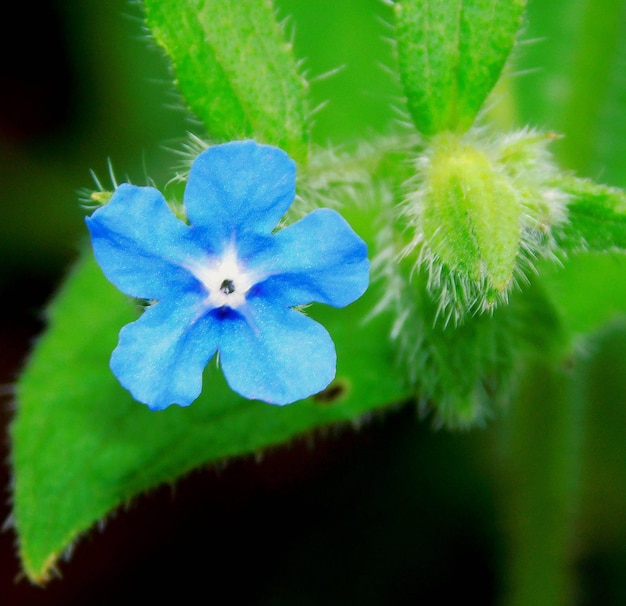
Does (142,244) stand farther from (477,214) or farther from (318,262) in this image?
(477,214)

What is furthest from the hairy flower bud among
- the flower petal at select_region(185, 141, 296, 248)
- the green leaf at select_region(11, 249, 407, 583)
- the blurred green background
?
the blurred green background

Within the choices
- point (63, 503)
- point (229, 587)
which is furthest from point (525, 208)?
point (229, 587)

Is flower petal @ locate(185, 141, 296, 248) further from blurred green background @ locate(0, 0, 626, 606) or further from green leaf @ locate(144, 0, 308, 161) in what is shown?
blurred green background @ locate(0, 0, 626, 606)

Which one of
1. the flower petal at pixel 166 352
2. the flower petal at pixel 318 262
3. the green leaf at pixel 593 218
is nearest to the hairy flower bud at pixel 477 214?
the green leaf at pixel 593 218

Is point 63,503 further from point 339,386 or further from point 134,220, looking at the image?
point 134,220

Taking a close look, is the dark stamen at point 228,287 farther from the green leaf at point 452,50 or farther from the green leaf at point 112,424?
the green leaf at point 112,424

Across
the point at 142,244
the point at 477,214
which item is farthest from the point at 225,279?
the point at 477,214

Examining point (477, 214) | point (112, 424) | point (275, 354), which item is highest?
point (477, 214)
